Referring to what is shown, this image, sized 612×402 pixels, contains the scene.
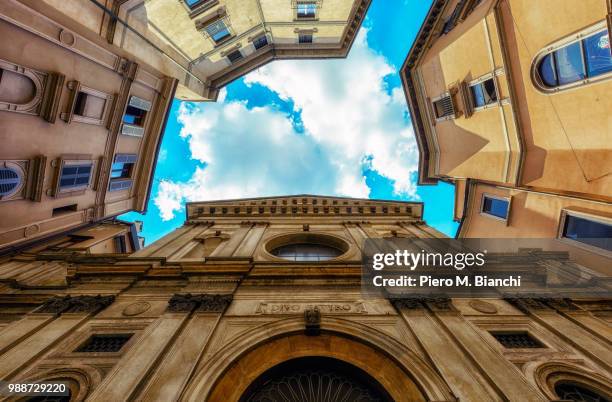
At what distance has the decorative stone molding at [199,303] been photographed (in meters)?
9.74

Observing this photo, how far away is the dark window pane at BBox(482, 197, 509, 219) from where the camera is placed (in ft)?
53.7

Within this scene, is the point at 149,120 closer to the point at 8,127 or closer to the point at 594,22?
the point at 8,127

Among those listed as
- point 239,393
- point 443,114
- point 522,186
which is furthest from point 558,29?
point 239,393

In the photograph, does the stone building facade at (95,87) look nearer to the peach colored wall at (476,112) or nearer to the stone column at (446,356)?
the peach colored wall at (476,112)

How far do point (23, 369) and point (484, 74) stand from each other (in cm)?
2232

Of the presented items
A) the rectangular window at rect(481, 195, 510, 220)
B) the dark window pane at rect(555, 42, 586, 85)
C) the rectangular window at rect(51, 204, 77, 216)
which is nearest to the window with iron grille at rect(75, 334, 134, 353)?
the rectangular window at rect(51, 204, 77, 216)

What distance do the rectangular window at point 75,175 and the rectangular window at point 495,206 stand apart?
2382 cm

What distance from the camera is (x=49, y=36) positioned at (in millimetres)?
11492

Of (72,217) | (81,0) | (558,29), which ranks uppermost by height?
(558,29)

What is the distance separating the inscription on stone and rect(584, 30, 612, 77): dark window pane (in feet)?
39.2

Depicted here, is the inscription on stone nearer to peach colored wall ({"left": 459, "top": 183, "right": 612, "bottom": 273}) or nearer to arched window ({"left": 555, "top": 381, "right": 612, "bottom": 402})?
arched window ({"left": 555, "top": 381, "right": 612, "bottom": 402})

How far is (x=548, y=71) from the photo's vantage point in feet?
38.8

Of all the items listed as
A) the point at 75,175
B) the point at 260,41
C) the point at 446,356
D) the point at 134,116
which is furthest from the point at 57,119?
the point at 260,41

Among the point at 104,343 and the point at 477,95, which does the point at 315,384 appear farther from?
the point at 477,95
